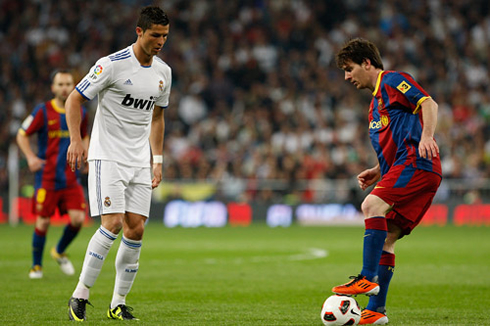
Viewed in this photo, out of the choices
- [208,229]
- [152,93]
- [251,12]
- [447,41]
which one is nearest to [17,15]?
[251,12]

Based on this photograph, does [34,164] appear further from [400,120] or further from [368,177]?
[400,120]

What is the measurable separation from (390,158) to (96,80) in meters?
2.37

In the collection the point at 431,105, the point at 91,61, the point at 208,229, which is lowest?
the point at 208,229

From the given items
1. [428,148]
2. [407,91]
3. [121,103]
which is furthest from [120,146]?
[428,148]

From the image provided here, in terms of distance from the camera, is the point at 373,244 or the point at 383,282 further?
the point at 383,282

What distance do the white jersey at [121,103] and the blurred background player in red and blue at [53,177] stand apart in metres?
3.50

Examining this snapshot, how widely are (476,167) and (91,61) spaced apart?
41.5 ft

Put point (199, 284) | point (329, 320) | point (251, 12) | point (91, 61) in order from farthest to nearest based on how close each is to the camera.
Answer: point (251, 12) < point (91, 61) < point (199, 284) < point (329, 320)

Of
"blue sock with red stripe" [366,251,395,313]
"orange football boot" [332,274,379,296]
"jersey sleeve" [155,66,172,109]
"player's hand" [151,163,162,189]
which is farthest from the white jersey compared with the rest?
"blue sock with red stripe" [366,251,395,313]

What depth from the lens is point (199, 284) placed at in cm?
877

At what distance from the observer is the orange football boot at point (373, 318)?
5.84 meters

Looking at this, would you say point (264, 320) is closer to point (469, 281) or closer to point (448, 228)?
point (469, 281)

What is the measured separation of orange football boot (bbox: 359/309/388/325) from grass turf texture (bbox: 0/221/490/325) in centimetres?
8

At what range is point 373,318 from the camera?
586cm
